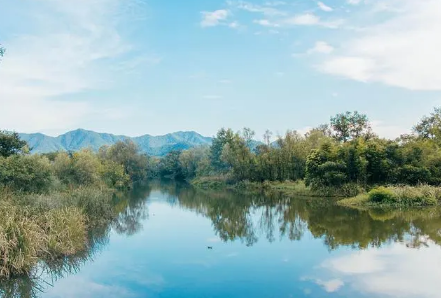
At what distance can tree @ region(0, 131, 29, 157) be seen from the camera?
28.6 m

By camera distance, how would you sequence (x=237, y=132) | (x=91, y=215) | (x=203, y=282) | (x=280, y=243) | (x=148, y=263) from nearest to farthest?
(x=203, y=282) → (x=148, y=263) → (x=280, y=243) → (x=91, y=215) → (x=237, y=132)

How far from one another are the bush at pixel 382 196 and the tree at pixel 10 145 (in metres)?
27.4

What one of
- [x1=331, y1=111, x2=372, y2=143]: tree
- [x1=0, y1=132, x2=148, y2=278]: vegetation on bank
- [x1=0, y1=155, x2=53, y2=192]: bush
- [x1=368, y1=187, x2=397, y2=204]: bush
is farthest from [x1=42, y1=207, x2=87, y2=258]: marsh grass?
[x1=331, y1=111, x2=372, y2=143]: tree

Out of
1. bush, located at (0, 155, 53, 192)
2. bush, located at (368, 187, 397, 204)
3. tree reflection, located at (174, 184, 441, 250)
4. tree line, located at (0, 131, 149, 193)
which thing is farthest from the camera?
bush, located at (368, 187, 397, 204)

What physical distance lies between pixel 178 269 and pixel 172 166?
7315cm

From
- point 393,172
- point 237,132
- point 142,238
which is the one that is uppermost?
point 237,132

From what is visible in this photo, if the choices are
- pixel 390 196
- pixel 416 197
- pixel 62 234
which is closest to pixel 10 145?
pixel 62 234

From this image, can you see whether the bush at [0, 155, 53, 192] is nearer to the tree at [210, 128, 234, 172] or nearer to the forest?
the forest

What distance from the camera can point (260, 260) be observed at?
12484 millimetres

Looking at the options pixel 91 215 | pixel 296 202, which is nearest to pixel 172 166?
pixel 296 202

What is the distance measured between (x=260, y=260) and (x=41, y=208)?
916 centimetres

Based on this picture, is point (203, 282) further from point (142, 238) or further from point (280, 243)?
point (142, 238)

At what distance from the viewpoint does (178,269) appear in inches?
460

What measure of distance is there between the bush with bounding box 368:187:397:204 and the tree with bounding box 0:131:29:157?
27353 millimetres
